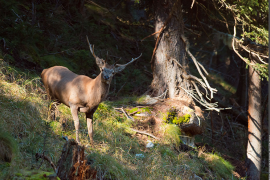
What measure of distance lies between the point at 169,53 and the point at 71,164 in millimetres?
6140

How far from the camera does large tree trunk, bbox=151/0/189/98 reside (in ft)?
30.1

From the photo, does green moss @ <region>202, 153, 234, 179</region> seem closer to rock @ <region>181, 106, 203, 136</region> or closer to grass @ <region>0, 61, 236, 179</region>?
grass @ <region>0, 61, 236, 179</region>

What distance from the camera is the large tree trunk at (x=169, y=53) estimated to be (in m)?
9.17

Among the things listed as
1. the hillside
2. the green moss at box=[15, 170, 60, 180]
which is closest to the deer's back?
the hillside

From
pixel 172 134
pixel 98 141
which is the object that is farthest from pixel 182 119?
pixel 98 141

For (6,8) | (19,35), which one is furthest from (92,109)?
(6,8)

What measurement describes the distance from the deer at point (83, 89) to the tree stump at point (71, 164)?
196cm

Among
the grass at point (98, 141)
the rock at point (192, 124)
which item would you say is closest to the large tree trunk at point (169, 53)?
the rock at point (192, 124)

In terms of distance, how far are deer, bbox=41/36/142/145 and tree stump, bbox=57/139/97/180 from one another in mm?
1956

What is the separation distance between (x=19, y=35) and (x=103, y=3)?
6745 mm

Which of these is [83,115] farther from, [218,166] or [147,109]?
[218,166]

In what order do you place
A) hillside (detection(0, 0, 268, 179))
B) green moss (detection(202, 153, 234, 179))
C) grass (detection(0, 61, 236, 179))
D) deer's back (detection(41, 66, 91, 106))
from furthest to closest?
1. green moss (detection(202, 153, 234, 179))
2. deer's back (detection(41, 66, 91, 106))
3. hillside (detection(0, 0, 268, 179))
4. grass (detection(0, 61, 236, 179))

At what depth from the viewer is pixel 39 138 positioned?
17.9 feet

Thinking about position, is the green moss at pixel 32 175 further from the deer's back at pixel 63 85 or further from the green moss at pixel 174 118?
the green moss at pixel 174 118
